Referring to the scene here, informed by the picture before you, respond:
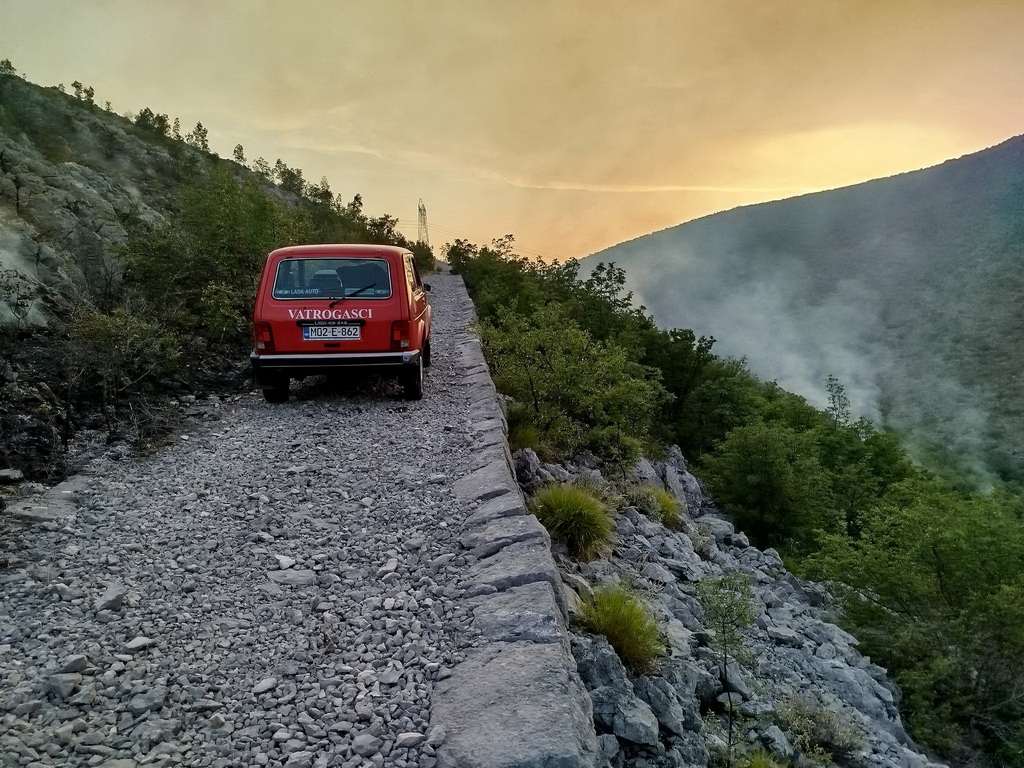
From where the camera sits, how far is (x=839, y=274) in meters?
88.5

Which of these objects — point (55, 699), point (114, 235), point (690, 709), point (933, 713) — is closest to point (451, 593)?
point (690, 709)

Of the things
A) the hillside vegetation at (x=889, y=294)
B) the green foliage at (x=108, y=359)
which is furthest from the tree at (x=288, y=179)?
the green foliage at (x=108, y=359)

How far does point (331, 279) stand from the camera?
25.4 ft

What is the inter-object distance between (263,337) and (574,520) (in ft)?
15.1

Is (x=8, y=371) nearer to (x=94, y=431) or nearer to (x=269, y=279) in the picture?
(x=94, y=431)

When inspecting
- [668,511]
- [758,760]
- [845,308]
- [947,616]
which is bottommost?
[947,616]

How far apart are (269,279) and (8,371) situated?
338 cm

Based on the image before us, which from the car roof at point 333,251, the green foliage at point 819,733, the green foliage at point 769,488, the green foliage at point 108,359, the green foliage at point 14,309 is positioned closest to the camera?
the green foliage at point 819,733

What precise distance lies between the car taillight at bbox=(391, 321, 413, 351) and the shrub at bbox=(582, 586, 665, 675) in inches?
182

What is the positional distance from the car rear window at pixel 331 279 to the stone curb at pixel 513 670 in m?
3.92

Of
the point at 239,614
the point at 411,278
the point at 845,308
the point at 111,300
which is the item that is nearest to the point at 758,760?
the point at 239,614

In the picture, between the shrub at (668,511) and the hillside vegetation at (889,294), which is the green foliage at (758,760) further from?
the hillside vegetation at (889,294)

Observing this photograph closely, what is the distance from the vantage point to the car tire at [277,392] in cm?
811

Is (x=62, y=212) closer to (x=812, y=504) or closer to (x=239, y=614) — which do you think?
(x=239, y=614)
